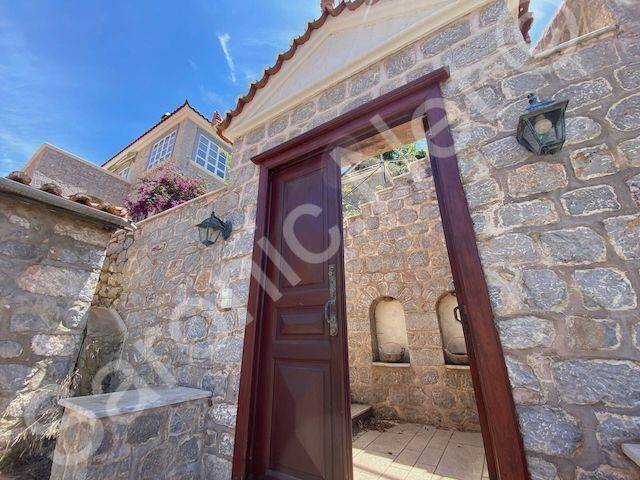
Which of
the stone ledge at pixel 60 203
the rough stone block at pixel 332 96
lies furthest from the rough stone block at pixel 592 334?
the stone ledge at pixel 60 203

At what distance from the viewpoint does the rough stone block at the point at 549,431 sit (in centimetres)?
114

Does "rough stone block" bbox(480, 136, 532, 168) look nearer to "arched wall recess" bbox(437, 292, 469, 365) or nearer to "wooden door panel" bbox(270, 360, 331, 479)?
"wooden door panel" bbox(270, 360, 331, 479)

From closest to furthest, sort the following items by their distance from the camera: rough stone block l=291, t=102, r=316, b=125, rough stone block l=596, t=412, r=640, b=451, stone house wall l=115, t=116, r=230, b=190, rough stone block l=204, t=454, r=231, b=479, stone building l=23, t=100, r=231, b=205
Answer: rough stone block l=596, t=412, r=640, b=451
rough stone block l=204, t=454, r=231, b=479
rough stone block l=291, t=102, r=316, b=125
stone building l=23, t=100, r=231, b=205
stone house wall l=115, t=116, r=230, b=190

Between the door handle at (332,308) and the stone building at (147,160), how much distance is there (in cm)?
774

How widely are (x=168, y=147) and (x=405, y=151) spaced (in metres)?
8.20

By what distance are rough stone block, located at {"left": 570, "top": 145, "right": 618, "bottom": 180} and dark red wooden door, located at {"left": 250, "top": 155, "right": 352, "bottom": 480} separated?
4.70 feet

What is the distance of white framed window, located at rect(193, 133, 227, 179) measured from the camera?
9945 millimetres

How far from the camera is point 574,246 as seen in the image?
4.32 feet

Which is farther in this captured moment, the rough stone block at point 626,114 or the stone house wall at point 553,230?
the rough stone block at point 626,114

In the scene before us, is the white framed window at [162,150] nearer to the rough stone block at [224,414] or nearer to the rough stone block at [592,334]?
the rough stone block at [224,414]

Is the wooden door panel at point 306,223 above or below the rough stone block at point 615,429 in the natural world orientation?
above

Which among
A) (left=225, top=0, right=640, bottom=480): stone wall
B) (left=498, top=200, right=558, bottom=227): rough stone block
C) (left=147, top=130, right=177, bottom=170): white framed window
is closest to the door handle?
(left=225, top=0, right=640, bottom=480): stone wall

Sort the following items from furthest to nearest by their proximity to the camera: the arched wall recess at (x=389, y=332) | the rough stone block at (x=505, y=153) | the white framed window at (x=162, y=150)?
the white framed window at (x=162, y=150), the arched wall recess at (x=389, y=332), the rough stone block at (x=505, y=153)

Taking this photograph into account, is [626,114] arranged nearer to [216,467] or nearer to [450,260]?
[450,260]
